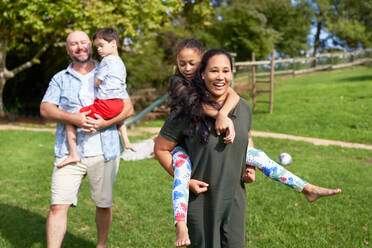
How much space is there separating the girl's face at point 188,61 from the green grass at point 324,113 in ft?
32.1

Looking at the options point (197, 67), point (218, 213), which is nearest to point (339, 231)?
point (218, 213)

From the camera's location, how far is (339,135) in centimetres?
1186

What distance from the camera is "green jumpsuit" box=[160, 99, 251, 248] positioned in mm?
2471

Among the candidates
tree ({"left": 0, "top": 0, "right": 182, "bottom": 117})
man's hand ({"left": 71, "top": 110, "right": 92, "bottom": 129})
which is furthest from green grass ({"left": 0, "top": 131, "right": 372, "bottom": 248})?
tree ({"left": 0, "top": 0, "right": 182, "bottom": 117})

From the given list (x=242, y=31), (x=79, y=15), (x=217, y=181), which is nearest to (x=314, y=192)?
(x=217, y=181)

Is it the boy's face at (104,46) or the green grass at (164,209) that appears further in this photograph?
the green grass at (164,209)

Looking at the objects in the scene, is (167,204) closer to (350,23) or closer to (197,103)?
(197,103)

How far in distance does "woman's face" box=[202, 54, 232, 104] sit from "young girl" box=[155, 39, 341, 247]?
0.09 meters

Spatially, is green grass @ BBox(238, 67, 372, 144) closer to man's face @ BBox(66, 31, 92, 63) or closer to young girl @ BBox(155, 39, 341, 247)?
young girl @ BBox(155, 39, 341, 247)

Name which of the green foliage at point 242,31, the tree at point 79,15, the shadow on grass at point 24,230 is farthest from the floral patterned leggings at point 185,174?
the green foliage at point 242,31

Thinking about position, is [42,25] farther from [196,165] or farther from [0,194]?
[196,165]

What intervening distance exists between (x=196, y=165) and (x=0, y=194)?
5215 mm

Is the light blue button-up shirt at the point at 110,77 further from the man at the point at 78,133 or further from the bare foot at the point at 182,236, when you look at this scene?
the bare foot at the point at 182,236

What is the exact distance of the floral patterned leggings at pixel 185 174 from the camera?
2.39 m
